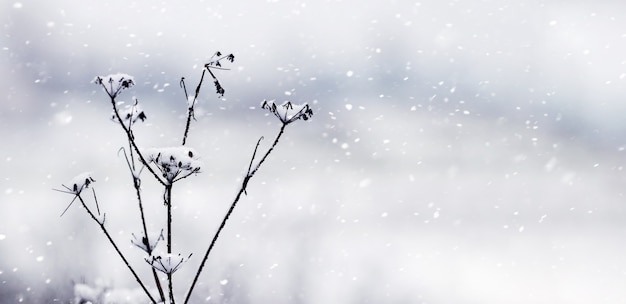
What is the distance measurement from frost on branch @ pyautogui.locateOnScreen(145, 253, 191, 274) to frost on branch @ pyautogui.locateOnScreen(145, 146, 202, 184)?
0.30 m

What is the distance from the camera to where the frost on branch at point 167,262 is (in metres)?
2.26

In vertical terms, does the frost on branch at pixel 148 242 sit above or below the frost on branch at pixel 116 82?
below

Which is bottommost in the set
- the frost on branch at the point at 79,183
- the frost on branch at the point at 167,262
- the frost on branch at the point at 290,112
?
the frost on branch at the point at 167,262

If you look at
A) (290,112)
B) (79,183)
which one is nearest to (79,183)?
(79,183)

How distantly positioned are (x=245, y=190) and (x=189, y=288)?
0.46 meters

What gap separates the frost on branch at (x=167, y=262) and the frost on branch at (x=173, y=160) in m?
0.30

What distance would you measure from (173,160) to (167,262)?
1.29 feet

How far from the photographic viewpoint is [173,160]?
2.26m

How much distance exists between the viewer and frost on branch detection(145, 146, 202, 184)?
2.26 m

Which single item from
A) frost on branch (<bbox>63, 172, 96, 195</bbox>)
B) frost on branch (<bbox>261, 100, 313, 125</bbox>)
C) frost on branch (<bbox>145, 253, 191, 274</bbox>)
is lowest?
frost on branch (<bbox>145, 253, 191, 274</bbox>)

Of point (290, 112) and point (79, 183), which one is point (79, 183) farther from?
point (290, 112)

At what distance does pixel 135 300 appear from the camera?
3.39m

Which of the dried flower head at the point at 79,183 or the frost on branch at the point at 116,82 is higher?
the frost on branch at the point at 116,82

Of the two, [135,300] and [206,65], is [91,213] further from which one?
[135,300]
